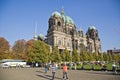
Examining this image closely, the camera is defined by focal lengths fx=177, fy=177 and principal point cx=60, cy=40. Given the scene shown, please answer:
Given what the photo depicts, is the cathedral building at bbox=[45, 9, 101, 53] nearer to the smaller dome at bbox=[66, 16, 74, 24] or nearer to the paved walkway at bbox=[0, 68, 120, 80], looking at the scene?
the smaller dome at bbox=[66, 16, 74, 24]

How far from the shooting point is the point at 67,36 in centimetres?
9831

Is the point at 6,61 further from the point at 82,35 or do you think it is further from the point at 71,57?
the point at 82,35

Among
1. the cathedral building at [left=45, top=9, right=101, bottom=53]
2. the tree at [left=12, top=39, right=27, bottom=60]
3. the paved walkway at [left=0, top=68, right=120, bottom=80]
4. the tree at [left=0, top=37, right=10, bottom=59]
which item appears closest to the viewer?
the paved walkway at [left=0, top=68, right=120, bottom=80]

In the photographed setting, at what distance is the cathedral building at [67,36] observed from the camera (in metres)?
90.1

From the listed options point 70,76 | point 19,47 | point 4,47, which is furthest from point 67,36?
point 70,76

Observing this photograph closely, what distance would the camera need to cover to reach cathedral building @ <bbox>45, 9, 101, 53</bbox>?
295ft

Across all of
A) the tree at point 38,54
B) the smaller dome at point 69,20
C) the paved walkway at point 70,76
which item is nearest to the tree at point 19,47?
the tree at point 38,54

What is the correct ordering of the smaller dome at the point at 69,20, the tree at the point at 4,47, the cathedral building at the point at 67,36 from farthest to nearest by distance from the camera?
the smaller dome at the point at 69,20 < the cathedral building at the point at 67,36 < the tree at the point at 4,47

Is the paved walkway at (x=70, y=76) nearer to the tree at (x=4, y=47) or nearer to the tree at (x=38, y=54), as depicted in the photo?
the tree at (x=38, y=54)

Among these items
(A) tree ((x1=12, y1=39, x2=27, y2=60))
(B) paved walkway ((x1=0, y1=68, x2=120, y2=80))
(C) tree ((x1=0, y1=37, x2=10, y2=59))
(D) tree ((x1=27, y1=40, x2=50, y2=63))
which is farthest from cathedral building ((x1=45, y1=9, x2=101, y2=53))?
(B) paved walkway ((x1=0, y1=68, x2=120, y2=80))

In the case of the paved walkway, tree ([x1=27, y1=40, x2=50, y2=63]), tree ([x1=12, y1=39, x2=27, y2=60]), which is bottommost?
the paved walkway

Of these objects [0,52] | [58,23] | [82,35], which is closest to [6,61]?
[0,52]

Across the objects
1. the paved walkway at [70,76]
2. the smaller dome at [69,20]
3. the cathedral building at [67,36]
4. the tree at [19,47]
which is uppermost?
the smaller dome at [69,20]

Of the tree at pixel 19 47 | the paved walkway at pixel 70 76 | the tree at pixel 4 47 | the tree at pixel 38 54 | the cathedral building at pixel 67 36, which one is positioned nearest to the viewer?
the paved walkway at pixel 70 76
